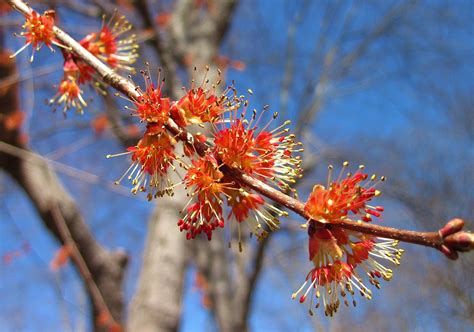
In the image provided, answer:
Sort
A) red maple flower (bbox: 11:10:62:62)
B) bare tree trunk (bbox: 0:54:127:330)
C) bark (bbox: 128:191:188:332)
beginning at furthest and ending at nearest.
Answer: bare tree trunk (bbox: 0:54:127:330), bark (bbox: 128:191:188:332), red maple flower (bbox: 11:10:62:62)

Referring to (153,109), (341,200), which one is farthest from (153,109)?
(341,200)

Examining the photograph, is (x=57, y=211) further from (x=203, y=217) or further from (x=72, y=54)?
(x=203, y=217)

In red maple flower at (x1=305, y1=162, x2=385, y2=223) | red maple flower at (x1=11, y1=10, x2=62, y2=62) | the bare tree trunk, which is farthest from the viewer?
the bare tree trunk

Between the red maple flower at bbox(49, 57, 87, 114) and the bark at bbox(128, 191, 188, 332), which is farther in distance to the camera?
the bark at bbox(128, 191, 188, 332)

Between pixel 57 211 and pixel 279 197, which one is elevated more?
pixel 57 211

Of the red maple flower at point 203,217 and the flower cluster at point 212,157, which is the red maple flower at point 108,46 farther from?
the red maple flower at point 203,217

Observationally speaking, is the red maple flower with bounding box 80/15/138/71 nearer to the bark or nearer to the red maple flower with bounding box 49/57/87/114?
the red maple flower with bounding box 49/57/87/114

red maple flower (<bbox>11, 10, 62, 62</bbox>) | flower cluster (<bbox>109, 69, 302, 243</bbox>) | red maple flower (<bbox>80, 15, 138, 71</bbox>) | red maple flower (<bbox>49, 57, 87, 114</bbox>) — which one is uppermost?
red maple flower (<bbox>80, 15, 138, 71</bbox>)


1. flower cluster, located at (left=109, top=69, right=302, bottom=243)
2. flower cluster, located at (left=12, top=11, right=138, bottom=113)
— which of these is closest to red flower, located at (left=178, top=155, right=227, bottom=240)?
flower cluster, located at (left=109, top=69, right=302, bottom=243)
